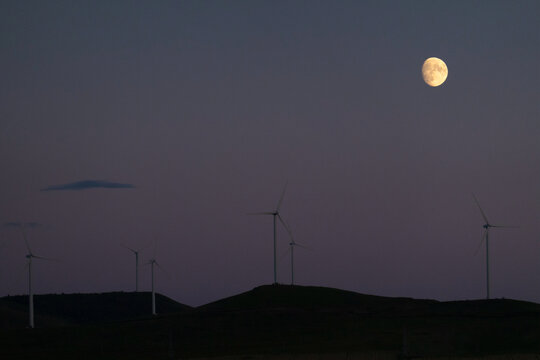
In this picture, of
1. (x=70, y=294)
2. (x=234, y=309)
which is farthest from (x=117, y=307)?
(x=234, y=309)

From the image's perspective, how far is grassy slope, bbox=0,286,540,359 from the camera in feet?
205

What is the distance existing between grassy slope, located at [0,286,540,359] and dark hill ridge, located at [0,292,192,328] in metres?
60.6

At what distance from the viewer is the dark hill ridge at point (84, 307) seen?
152 m

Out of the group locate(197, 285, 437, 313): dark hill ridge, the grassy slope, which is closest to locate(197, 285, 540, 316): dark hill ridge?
locate(197, 285, 437, 313): dark hill ridge

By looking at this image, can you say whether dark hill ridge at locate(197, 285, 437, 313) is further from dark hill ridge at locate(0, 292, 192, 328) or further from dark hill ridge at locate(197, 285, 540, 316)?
dark hill ridge at locate(0, 292, 192, 328)

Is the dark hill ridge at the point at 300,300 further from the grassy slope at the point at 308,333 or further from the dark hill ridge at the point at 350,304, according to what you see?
the grassy slope at the point at 308,333

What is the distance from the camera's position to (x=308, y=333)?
2975 inches

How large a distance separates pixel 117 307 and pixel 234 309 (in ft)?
208

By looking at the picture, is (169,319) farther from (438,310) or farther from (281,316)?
(438,310)

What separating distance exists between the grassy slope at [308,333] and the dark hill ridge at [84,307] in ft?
199

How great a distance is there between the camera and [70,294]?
169m

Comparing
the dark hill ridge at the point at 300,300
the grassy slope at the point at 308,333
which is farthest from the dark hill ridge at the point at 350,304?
the grassy slope at the point at 308,333

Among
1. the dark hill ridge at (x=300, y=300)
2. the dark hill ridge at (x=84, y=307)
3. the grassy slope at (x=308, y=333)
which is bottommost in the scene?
the dark hill ridge at (x=84, y=307)

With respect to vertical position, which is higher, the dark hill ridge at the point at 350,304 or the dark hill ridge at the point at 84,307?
the dark hill ridge at the point at 350,304
